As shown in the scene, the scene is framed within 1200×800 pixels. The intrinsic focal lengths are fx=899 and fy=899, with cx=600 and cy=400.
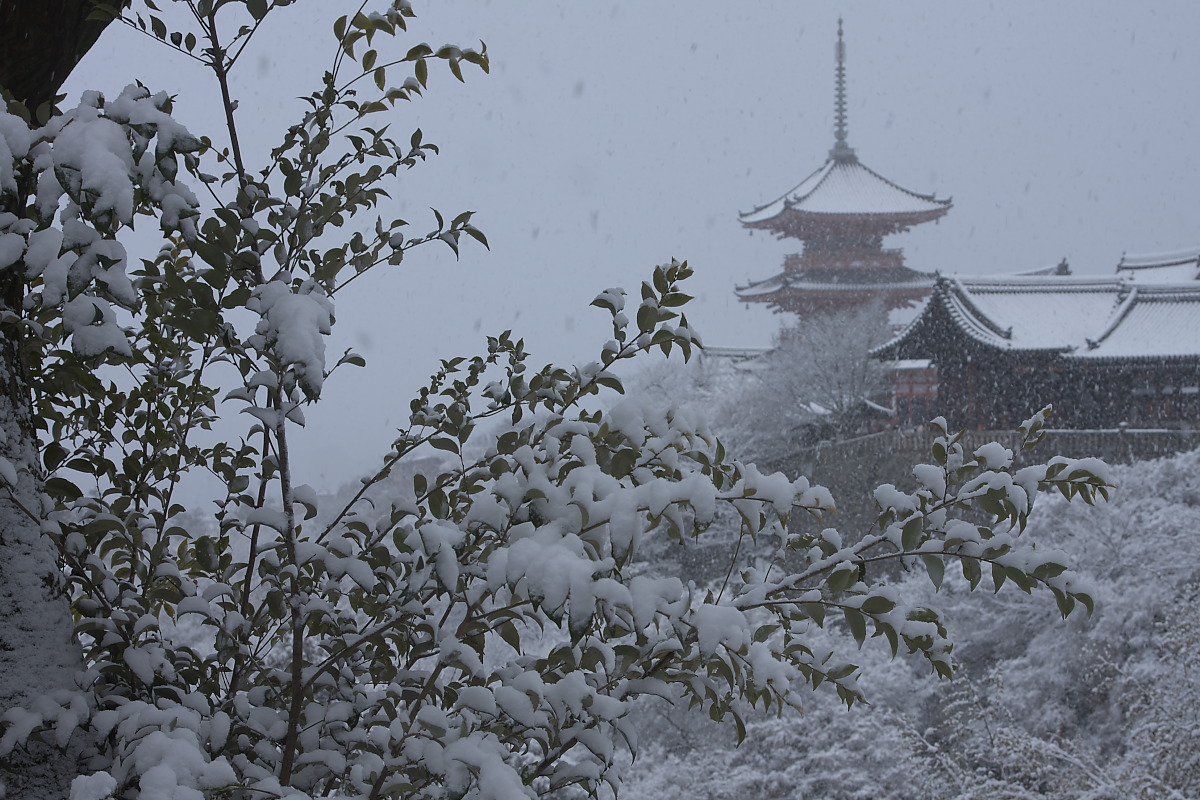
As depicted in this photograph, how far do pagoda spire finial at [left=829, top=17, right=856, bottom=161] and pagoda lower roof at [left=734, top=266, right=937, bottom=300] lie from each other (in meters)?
6.02

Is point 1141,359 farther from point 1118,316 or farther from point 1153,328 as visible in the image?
point 1118,316

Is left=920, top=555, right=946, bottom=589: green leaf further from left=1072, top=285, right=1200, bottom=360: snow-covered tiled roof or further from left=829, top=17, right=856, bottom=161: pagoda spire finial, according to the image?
left=829, top=17, right=856, bottom=161: pagoda spire finial

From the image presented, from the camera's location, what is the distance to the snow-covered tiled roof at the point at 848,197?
27156 mm

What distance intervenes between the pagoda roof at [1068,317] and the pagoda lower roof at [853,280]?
769 cm

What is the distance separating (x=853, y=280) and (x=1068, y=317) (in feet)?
31.9

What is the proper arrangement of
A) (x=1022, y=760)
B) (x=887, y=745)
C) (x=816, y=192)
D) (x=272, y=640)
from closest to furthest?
1. (x=272, y=640)
2. (x=1022, y=760)
3. (x=887, y=745)
4. (x=816, y=192)

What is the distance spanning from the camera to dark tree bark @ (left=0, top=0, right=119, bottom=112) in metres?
1.51

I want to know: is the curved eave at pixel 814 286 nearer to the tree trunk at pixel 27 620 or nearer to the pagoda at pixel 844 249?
the pagoda at pixel 844 249

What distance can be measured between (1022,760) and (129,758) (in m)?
8.11

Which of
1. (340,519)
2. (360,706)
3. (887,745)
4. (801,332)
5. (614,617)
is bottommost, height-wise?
(887,745)

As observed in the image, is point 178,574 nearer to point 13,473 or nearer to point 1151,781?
point 13,473

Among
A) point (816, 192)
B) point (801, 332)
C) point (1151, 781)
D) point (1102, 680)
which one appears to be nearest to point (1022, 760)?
point (1151, 781)

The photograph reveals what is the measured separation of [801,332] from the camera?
23.8 meters

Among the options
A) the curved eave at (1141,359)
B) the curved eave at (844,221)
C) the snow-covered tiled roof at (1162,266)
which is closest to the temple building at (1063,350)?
the curved eave at (1141,359)
